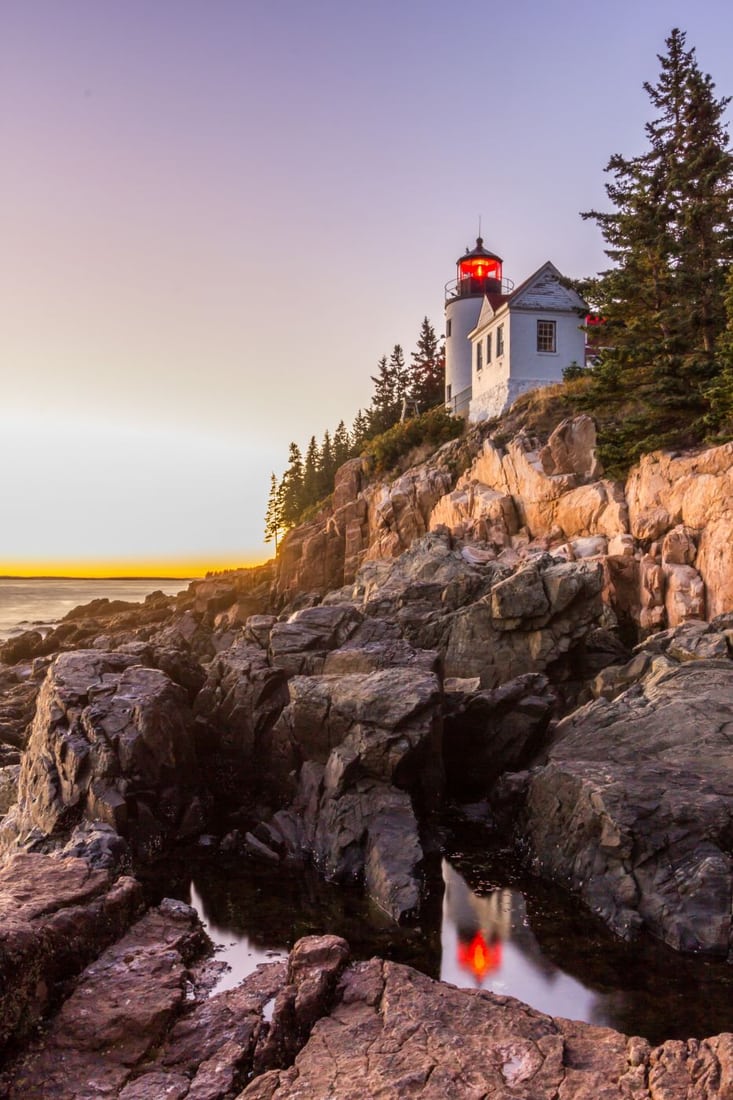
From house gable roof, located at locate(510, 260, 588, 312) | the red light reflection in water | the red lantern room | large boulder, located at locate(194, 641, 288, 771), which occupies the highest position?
the red lantern room

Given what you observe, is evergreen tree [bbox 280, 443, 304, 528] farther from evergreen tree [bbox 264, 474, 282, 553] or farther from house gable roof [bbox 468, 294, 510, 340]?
house gable roof [bbox 468, 294, 510, 340]

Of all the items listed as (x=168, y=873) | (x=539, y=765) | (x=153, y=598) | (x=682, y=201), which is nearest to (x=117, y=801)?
(x=168, y=873)

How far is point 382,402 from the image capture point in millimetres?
72250

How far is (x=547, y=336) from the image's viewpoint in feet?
154

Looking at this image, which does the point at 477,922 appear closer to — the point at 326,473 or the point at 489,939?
the point at 489,939

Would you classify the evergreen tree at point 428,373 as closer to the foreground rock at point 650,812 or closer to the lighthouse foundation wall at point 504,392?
the lighthouse foundation wall at point 504,392

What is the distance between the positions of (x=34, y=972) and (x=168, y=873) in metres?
6.26

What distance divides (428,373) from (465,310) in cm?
1415

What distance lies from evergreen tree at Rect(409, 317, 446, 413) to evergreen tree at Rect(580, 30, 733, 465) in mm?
30261

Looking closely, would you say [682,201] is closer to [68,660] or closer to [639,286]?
[639,286]

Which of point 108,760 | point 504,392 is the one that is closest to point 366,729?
point 108,760

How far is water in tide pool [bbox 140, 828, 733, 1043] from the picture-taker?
9602 millimetres

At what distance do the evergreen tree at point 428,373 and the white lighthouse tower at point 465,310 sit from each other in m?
9.37

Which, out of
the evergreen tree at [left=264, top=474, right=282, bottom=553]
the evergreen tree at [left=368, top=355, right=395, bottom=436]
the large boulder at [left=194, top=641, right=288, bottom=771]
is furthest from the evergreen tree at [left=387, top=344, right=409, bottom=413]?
the large boulder at [left=194, top=641, right=288, bottom=771]
